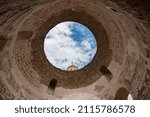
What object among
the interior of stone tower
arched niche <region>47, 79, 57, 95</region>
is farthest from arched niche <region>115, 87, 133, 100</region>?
arched niche <region>47, 79, 57, 95</region>

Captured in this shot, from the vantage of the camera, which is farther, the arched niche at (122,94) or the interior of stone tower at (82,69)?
the arched niche at (122,94)

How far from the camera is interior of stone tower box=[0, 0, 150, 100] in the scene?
325 inches

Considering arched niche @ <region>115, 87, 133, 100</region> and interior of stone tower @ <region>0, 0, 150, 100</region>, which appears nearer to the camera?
interior of stone tower @ <region>0, 0, 150, 100</region>

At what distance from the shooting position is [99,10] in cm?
872

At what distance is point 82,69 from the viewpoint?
10.6m

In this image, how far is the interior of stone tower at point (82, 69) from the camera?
8258mm

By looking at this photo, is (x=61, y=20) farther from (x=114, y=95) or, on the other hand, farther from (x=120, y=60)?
(x=114, y=95)

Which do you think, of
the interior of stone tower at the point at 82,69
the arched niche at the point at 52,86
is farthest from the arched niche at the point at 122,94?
the arched niche at the point at 52,86

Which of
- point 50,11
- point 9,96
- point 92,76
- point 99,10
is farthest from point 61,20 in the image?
point 9,96

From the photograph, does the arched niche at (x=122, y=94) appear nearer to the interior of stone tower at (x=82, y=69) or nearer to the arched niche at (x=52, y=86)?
the interior of stone tower at (x=82, y=69)

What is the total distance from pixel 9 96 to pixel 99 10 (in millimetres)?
4640

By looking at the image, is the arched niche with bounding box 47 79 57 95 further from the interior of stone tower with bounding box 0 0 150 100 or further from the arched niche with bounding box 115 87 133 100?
the arched niche with bounding box 115 87 133 100

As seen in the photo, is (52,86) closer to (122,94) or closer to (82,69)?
(82,69)

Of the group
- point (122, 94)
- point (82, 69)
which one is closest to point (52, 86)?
point (82, 69)
